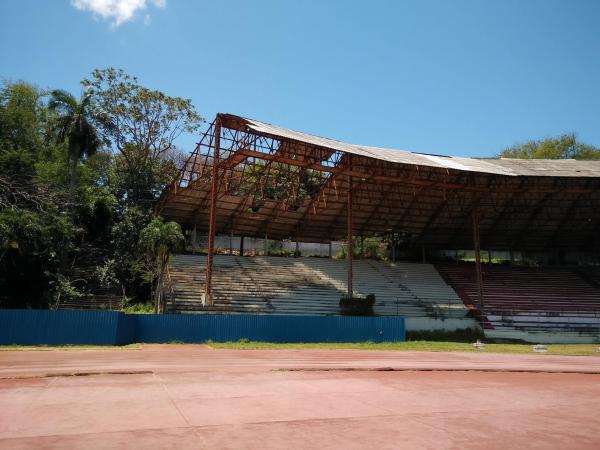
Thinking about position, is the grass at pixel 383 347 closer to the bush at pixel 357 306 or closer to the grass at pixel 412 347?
the grass at pixel 412 347

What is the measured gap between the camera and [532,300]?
111 ft

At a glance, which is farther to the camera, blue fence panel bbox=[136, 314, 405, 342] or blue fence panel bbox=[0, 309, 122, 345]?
blue fence panel bbox=[136, 314, 405, 342]

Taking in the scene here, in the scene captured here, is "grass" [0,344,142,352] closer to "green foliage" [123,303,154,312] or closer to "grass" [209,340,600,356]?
"grass" [209,340,600,356]

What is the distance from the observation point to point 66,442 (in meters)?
5.41

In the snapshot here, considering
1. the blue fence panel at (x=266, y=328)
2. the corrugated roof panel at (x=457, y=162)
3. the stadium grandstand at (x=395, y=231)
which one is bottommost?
the blue fence panel at (x=266, y=328)

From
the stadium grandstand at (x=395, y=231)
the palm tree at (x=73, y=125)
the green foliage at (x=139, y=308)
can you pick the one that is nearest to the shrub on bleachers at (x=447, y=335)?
the stadium grandstand at (x=395, y=231)

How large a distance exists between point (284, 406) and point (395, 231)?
109 feet

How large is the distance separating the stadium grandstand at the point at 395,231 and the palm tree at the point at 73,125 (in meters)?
5.58

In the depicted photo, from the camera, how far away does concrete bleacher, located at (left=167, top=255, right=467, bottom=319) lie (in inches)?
1086

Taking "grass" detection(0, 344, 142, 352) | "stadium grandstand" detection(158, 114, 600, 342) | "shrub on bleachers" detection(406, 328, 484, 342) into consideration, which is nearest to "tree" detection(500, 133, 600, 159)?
"stadium grandstand" detection(158, 114, 600, 342)

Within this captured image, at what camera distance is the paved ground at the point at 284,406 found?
5867mm

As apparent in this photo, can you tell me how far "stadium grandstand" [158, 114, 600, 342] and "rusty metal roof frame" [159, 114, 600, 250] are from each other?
14cm

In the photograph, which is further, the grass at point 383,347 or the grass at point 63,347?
the grass at point 383,347

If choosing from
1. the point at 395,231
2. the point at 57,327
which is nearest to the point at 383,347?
the point at 57,327
